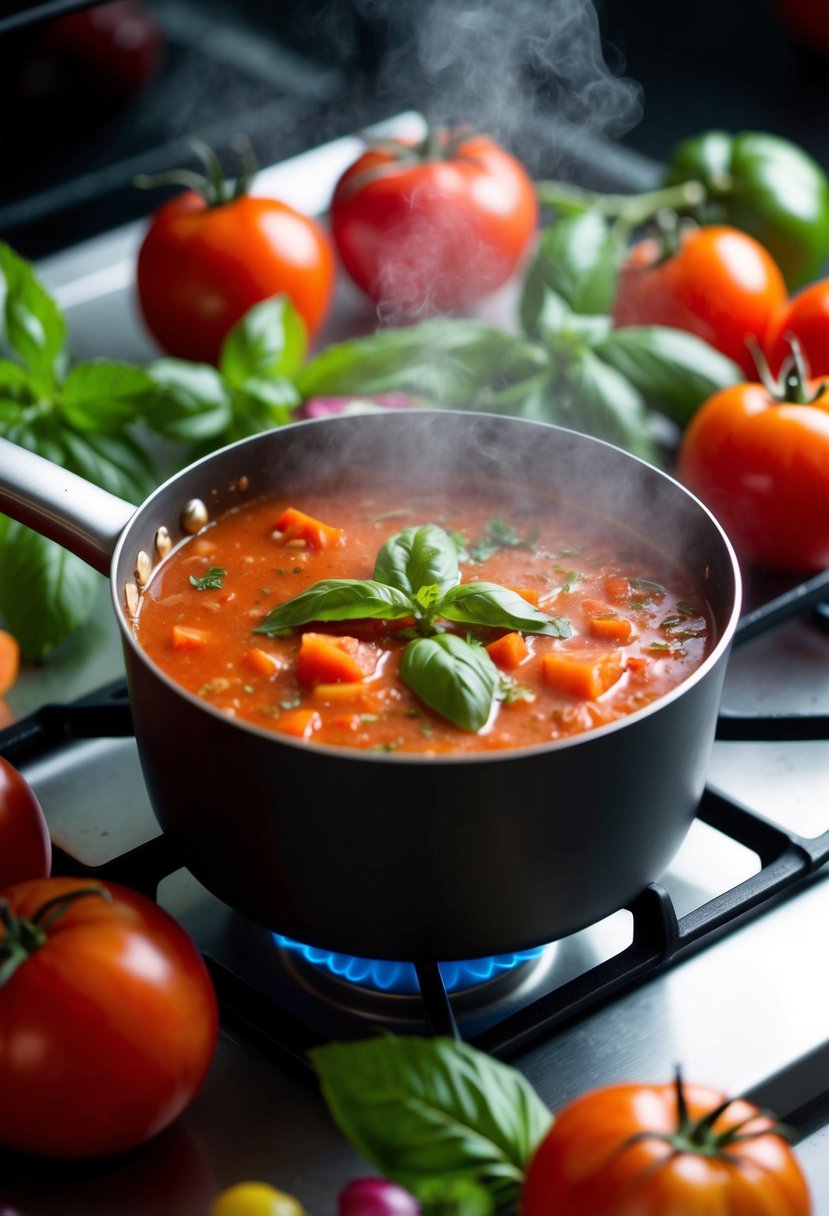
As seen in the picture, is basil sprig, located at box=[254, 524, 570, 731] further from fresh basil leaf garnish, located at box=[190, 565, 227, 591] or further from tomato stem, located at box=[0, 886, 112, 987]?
tomato stem, located at box=[0, 886, 112, 987]

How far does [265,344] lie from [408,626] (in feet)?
2.07

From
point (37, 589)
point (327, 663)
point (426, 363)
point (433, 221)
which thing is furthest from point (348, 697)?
point (433, 221)

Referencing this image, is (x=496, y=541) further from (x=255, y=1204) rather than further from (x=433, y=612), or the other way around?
(x=255, y=1204)

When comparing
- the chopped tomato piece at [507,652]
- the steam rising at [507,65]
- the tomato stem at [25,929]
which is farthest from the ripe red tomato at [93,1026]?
the steam rising at [507,65]

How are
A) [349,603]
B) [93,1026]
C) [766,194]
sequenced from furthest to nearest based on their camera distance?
[766,194] → [349,603] → [93,1026]

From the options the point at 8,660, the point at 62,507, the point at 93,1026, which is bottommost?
the point at 8,660

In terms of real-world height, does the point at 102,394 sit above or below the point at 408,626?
below

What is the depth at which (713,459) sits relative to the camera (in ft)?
5.50

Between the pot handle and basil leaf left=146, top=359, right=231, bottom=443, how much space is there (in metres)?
0.44

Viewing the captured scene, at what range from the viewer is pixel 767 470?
64.2 inches

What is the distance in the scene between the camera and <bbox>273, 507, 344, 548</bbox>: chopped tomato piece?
1.41 metres

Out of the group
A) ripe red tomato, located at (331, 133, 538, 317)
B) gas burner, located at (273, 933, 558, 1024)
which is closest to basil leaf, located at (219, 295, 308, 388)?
ripe red tomato, located at (331, 133, 538, 317)

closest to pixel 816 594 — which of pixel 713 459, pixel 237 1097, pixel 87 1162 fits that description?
pixel 713 459

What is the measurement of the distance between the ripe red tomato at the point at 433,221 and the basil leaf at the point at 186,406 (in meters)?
0.41
